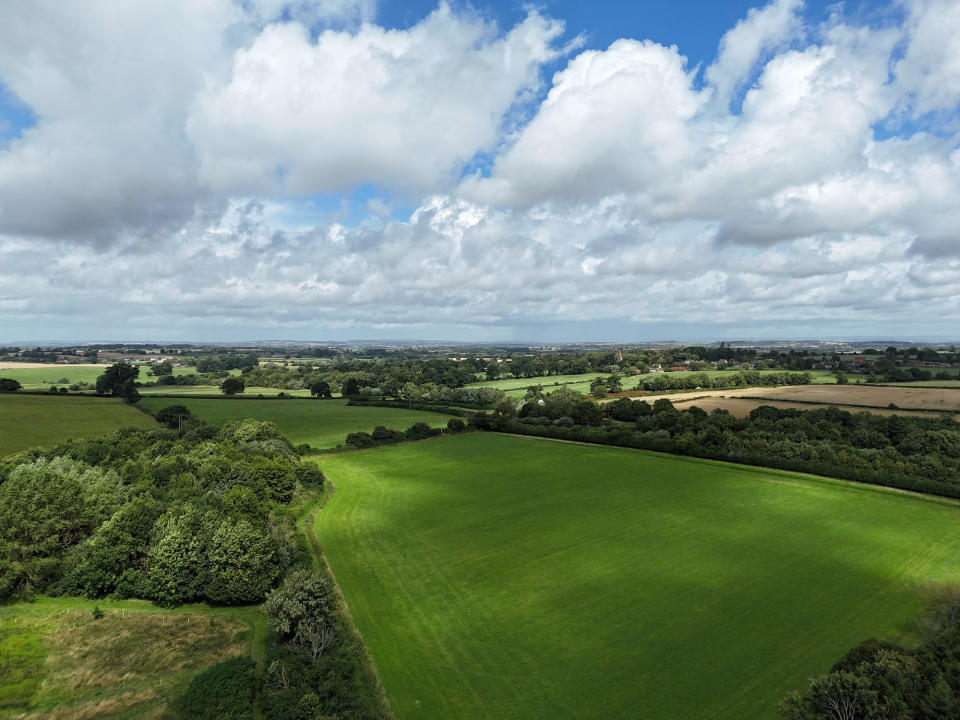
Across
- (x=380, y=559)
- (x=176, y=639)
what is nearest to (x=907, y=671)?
(x=380, y=559)

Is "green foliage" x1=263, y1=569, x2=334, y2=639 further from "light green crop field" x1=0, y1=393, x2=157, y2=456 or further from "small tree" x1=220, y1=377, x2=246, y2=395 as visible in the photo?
"small tree" x1=220, y1=377, x2=246, y2=395

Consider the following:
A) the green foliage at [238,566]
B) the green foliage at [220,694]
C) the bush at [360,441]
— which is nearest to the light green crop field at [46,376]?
the bush at [360,441]

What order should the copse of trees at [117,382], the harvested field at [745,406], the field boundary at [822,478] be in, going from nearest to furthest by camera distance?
the field boundary at [822,478], the harvested field at [745,406], the copse of trees at [117,382]

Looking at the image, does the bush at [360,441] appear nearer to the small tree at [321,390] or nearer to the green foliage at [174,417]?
the green foliage at [174,417]

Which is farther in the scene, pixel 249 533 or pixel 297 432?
pixel 297 432

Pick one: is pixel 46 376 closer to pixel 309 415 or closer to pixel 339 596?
pixel 309 415

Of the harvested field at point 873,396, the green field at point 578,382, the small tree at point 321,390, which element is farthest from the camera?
the small tree at point 321,390

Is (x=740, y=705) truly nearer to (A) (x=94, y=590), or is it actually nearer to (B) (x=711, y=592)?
(B) (x=711, y=592)
